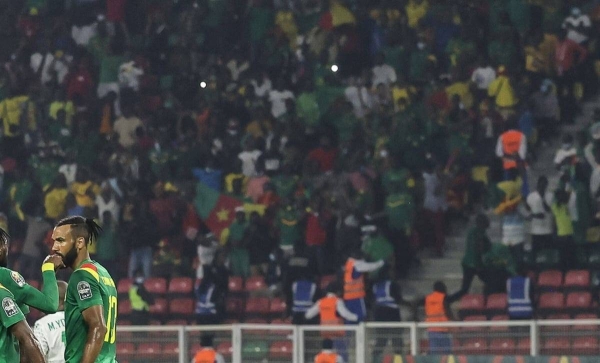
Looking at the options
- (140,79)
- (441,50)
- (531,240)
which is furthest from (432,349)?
(140,79)

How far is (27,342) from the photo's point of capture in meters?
7.77

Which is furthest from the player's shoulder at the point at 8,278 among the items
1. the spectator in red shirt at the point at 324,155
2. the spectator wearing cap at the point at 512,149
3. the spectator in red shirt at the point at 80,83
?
the spectator in red shirt at the point at 80,83

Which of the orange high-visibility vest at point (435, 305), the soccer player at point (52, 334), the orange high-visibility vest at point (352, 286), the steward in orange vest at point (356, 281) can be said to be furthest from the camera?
the orange high-visibility vest at point (352, 286)

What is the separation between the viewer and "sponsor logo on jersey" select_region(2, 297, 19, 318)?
772cm

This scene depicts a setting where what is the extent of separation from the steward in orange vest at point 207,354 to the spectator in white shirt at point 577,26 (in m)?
6.85

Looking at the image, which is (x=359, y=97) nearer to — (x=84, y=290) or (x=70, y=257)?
(x=70, y=257)

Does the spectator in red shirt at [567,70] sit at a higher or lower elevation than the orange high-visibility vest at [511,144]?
higher

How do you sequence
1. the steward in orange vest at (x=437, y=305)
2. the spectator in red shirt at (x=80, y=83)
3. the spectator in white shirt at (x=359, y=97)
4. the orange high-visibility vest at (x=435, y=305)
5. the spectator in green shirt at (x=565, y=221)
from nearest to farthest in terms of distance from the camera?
the steward in orange vest at (x=437, y=305), the orange high-visibility vest at (x=435, y=305), the spectator in green shirt at (x=565, y=221), the spectator in white shirt at (x=359, y=97), the spectator in red shirt at (x=80, y=83)

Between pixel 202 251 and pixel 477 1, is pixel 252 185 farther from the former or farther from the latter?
pixel 477 1

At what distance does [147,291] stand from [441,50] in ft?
17.2

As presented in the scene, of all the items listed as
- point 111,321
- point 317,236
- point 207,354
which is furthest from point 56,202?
point 111,321

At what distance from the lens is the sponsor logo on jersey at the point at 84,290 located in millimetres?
7879

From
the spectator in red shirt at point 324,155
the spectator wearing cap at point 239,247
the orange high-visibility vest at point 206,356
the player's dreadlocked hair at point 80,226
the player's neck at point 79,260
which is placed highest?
the spectator in red shirt at point 324,155

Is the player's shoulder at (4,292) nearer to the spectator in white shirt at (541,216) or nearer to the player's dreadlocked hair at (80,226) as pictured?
the player's dreadlocked hair at (80,226)
